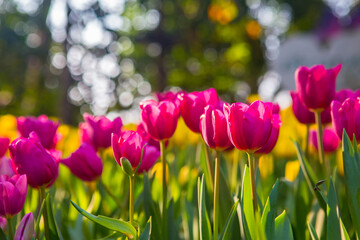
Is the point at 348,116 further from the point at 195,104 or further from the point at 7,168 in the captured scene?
the point at 7,168

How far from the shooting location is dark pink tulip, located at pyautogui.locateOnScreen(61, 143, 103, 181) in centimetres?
79

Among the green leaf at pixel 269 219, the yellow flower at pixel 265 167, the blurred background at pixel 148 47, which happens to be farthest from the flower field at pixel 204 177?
the blurred background at pixel 148 47

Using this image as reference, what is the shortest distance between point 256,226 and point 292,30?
10.9 m

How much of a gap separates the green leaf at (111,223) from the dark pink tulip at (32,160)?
0.42ft

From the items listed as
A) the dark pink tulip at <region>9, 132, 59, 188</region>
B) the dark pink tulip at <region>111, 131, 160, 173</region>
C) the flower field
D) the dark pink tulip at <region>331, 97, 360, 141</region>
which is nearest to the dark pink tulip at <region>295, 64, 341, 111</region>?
the flower field

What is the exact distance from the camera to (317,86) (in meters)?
0.76

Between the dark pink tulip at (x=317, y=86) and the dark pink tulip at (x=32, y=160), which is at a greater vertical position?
the dark pink tulip at (x=317, y=86)

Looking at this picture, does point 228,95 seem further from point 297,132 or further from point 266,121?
point 266,121

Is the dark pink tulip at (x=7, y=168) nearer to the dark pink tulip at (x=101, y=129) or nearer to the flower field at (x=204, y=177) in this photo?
the flower field at (x=204, y=177)

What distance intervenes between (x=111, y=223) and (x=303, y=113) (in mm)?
542

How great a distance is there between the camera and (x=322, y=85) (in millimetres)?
756

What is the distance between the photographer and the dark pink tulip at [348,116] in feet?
2.05

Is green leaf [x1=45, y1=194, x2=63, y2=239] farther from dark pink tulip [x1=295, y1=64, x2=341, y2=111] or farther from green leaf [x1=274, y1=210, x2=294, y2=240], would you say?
dark pink tulip [x1=295, y1=64, x2=341, y2=111]

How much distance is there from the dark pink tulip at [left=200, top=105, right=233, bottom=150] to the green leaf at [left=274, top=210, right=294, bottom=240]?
0.48 ft
